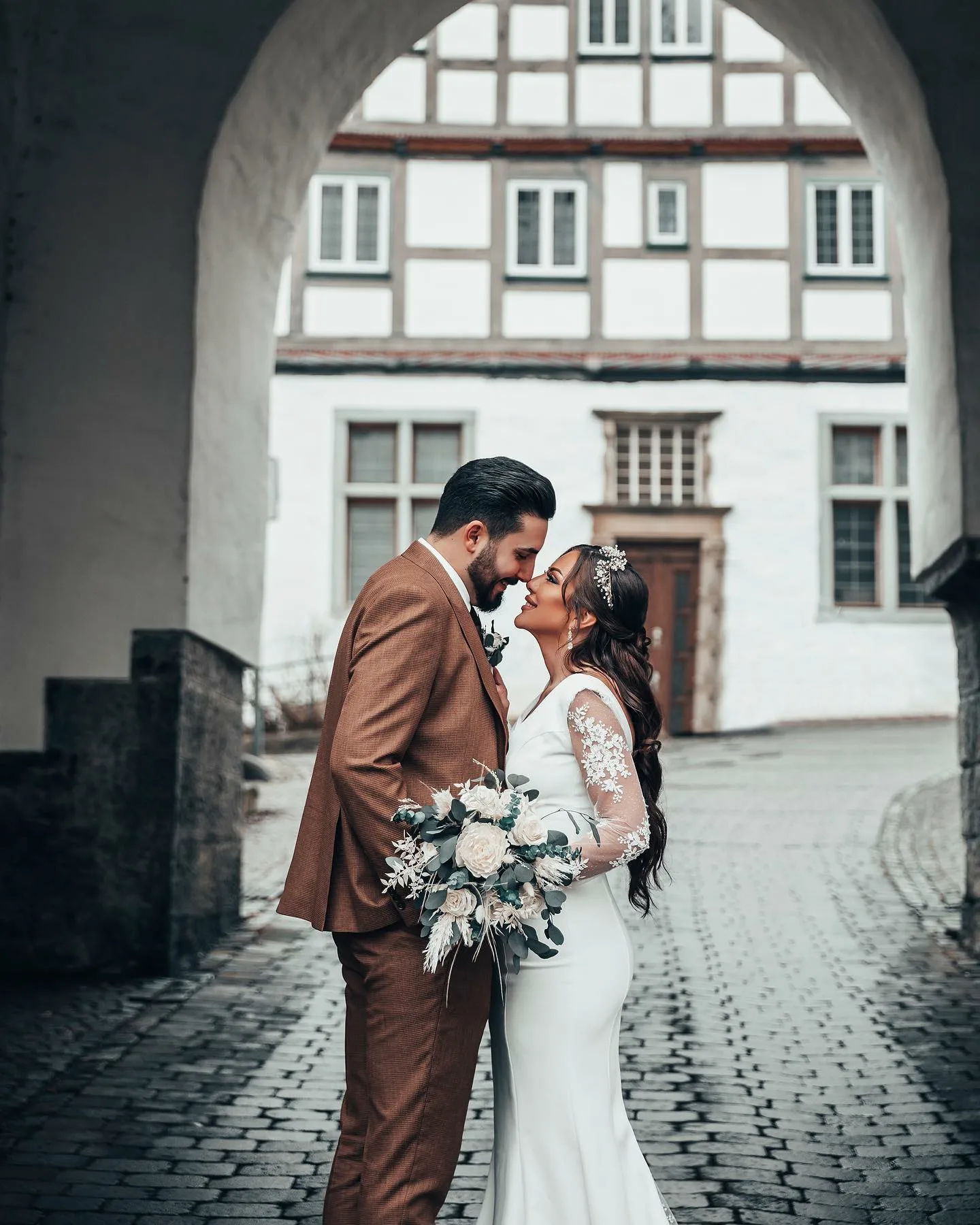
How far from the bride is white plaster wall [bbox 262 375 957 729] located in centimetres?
1559

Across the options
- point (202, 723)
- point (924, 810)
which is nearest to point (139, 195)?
point (202, 723)

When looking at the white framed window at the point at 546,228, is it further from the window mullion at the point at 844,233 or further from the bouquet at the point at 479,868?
the bouquet at the point at 479,868

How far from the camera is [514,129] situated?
64.1ft

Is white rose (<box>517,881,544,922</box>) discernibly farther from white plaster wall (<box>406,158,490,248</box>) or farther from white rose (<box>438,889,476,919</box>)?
white plaster wall (<box>406,158,490,248</box>)

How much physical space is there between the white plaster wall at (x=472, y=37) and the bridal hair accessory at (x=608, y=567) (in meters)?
17.3

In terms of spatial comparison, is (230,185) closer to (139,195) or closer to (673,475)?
(139,195)

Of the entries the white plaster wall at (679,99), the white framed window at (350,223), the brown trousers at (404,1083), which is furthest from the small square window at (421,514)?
the brown trousers at (404,1083)

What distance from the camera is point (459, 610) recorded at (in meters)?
3.11

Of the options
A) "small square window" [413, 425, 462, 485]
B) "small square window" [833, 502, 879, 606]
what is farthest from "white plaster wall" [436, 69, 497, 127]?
"small square window" [833, 502, 879, 606]

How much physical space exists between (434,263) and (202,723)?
13.5 m

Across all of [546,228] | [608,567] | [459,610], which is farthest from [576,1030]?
[546,228]

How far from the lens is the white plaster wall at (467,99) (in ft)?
64.2

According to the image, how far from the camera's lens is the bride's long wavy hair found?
3445 mm

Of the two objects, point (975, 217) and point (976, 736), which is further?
point (976, 736)
